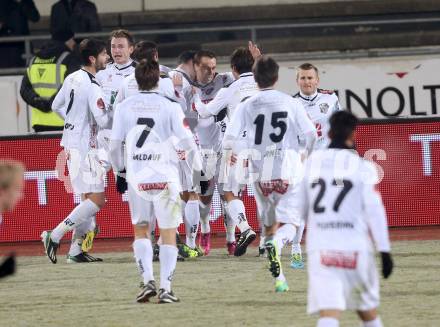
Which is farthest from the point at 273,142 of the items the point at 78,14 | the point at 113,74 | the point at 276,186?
the point at 78,14

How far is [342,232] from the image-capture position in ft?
27.0

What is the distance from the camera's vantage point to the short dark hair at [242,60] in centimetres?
1398

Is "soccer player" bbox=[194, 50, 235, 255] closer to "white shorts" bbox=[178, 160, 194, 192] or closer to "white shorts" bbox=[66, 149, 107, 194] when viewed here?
"white shorts" bbox=[178, 160, 194, 192]

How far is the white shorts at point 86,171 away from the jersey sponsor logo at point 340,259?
6640mm

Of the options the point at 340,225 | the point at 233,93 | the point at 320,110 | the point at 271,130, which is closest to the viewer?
the point at 340,225

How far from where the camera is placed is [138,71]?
36.6 ft

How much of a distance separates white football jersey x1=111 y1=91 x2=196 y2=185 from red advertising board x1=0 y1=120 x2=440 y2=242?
5.31m

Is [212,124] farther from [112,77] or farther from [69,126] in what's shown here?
[69,126]

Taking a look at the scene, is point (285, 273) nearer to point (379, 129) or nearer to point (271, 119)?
point (271, 119)

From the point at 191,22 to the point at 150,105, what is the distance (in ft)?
36.8

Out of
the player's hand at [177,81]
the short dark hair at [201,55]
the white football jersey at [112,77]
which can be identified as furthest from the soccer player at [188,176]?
the white football jersey at [112,77]

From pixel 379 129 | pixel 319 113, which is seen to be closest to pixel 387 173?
pixel 379 129

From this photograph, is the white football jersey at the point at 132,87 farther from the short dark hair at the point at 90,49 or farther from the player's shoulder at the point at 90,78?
the short dark hair at the point at 90,49

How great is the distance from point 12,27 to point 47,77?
3.64 metres
